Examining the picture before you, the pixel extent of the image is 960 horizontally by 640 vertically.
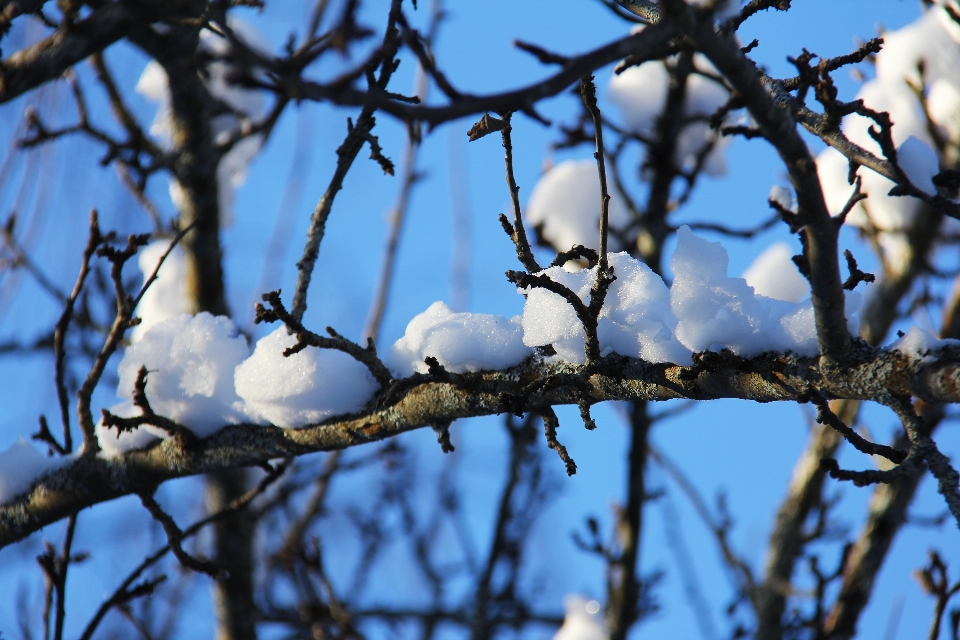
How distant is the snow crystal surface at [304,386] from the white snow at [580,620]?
9.44 feet

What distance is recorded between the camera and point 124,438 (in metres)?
1.64

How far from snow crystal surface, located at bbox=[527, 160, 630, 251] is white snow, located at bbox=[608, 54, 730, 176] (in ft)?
1.06

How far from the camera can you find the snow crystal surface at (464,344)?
1.29 meters

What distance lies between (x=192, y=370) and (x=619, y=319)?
952mm

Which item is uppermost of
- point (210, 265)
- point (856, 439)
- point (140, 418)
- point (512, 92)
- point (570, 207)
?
point (570, 207)

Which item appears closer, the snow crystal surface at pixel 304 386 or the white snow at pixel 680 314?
the white snow at pixel 680 314

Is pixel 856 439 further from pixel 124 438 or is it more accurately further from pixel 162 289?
pixel 162 289

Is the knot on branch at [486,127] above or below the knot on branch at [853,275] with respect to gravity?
above

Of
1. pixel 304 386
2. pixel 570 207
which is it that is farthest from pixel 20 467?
pixel 570 207

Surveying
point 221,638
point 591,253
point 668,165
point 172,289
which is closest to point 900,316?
point 668,165

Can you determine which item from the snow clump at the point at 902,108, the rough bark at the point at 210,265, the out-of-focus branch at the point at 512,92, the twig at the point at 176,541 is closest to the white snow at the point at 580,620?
the rough bark at the point at 210,265

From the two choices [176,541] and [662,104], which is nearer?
[176,541]

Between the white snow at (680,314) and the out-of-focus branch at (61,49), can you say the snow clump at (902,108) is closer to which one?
the white snow at (680,314)

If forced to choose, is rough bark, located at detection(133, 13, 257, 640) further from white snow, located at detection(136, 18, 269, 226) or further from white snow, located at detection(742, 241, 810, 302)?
white snow, located at detection(742, 241, 810, 302)
